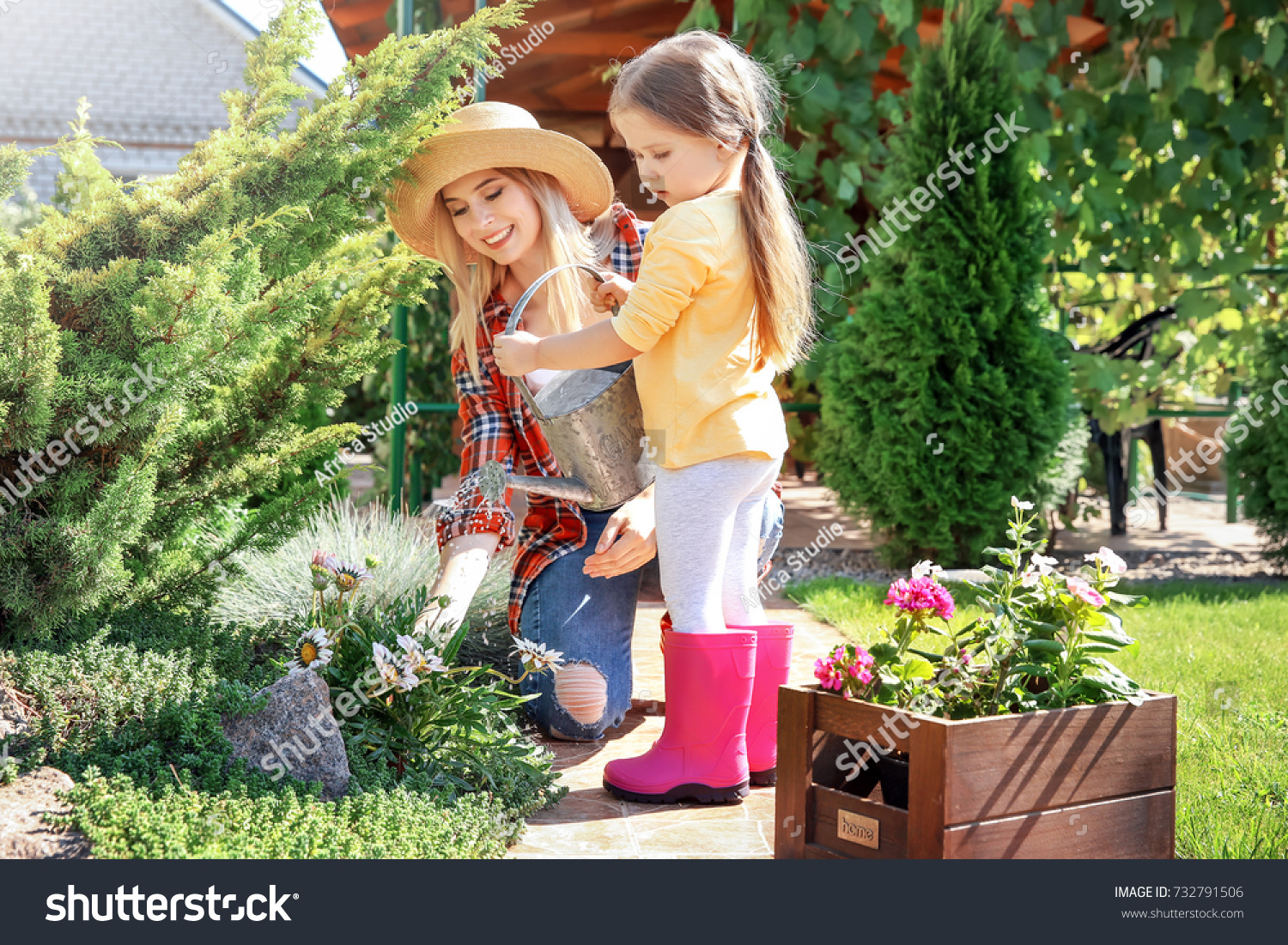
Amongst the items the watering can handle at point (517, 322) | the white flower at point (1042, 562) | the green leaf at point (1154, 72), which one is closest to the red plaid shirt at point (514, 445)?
the watering can handle at point (517, 322)

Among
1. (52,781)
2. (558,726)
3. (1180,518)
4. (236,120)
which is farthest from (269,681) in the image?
(1180,518)

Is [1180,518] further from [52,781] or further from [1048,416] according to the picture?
[52,781]

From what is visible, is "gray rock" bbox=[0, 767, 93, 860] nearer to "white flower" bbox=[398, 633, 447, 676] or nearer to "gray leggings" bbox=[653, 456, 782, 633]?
"white flower" bbox=[398, 633, 447, 676]

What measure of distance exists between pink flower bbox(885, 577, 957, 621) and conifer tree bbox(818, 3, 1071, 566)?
349 centimetres

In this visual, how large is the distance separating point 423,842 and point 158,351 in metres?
1.10

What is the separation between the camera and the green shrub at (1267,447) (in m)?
5.48

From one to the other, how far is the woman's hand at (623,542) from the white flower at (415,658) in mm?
516

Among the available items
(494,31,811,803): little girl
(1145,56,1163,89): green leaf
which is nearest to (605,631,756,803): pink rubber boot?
(494,31,811,803): little girl

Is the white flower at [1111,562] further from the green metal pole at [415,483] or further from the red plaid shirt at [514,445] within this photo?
the green metal pole at [415,483]

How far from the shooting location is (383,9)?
627 cm

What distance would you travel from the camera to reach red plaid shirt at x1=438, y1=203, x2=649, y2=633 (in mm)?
2922

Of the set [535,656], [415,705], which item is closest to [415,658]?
[415,705]

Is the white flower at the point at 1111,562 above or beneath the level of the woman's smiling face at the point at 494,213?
beneath

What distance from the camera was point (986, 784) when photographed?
163cm
